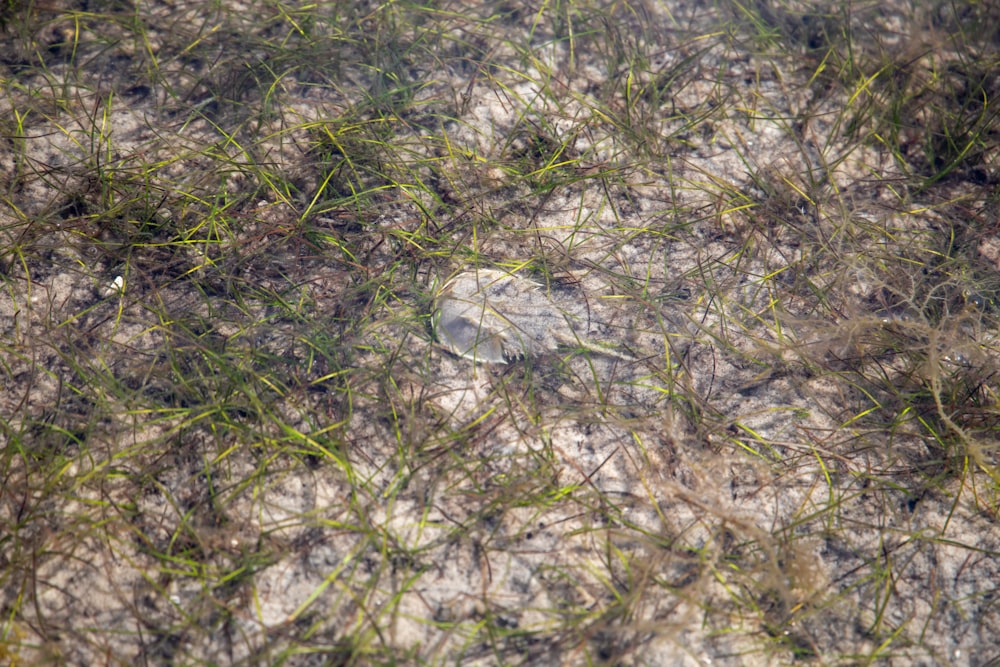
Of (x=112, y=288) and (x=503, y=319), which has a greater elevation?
(x=503, y=319)

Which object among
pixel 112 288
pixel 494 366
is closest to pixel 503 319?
pixel 494 366

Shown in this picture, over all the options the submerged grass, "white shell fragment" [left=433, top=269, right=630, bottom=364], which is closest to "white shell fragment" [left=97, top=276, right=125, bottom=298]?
the submerged grass

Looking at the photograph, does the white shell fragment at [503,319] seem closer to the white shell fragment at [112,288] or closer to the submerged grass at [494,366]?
the submerged grass at [494,366]

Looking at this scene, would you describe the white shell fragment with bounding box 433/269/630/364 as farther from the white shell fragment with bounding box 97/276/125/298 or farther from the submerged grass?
the white shell fragment with bounding box 97/276/125/298

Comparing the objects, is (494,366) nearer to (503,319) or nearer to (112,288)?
(503,319)

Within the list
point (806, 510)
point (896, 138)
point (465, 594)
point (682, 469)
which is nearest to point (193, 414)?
point (465, 594)
